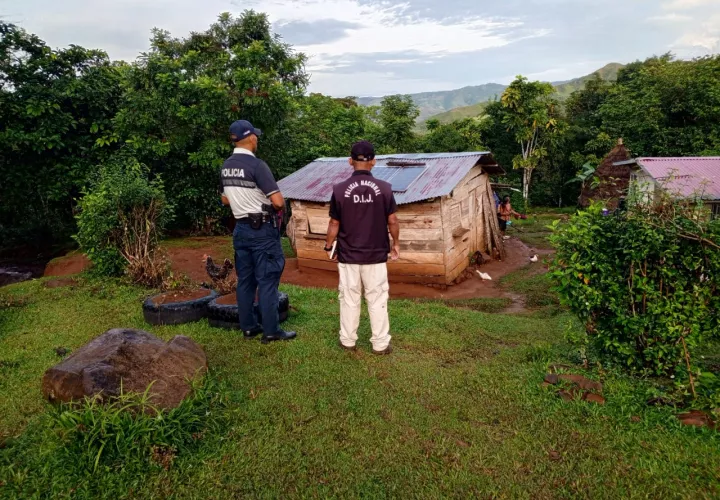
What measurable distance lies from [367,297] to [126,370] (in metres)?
2.37

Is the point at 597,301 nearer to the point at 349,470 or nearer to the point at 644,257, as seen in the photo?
the point at 644,257

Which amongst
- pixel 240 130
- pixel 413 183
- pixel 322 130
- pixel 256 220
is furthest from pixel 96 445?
pixel 322 130

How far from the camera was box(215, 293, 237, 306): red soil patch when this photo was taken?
6.29 metres

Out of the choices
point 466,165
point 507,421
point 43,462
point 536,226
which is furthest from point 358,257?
point 536,226

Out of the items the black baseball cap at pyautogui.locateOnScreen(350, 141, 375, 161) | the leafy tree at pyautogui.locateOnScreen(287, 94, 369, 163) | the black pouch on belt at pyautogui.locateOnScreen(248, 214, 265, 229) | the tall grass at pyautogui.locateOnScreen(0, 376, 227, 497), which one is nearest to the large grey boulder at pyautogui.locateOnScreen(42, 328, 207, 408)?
the tall grass at pyautogui.locateOnScreen(0, 376, 227, 497)

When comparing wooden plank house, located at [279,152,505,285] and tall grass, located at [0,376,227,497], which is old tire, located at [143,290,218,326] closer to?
tall grass, located at [0,376,227,497]

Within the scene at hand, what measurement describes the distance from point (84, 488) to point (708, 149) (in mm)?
25043

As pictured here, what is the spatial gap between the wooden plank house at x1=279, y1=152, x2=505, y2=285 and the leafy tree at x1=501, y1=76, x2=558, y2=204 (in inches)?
470

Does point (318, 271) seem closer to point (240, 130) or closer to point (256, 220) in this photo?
point (256, 220)

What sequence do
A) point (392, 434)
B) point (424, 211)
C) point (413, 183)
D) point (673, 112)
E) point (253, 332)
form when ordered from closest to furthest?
point (392, 434)
point (253, 332)
point (424, 211)
point (413, 183)
point (673, 112)

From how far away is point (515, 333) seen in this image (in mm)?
6574

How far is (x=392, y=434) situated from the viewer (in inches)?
142

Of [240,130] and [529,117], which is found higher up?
[529,117]

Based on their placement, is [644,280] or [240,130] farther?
[240,130]
